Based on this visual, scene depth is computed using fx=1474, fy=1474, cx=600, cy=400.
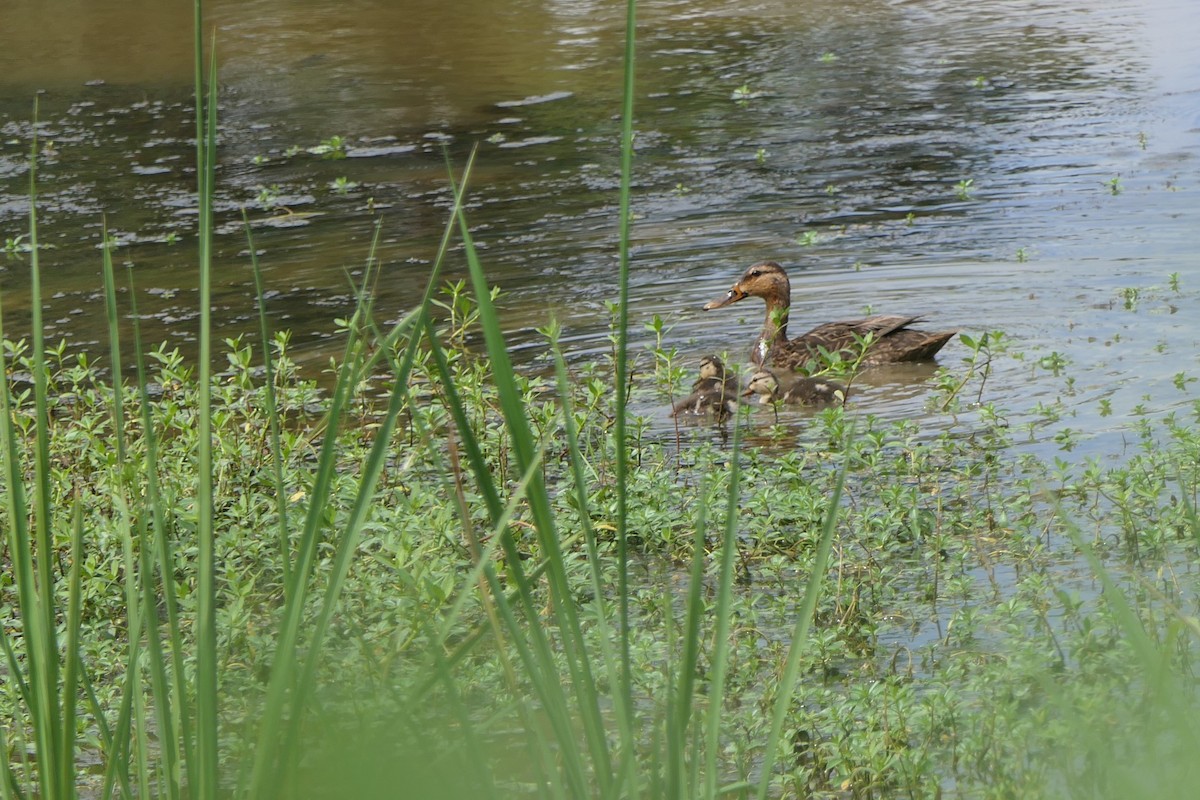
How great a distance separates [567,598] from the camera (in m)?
1.87

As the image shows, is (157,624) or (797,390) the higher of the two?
(157,624)

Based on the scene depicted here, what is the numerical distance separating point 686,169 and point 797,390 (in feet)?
19.4

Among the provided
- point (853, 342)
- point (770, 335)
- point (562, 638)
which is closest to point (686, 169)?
point (770, 335)

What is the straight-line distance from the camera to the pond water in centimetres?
939

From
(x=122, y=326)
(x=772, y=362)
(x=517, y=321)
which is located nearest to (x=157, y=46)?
(x=122, y=326)

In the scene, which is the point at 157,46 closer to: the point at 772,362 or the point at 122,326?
the point at 122,326

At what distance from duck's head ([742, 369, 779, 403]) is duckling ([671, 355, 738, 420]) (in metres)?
0.13

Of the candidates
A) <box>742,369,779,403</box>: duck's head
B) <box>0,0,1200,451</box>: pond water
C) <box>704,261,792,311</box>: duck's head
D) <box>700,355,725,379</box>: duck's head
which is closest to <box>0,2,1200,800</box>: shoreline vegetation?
<box>700,355,725,379</box>: duck's head

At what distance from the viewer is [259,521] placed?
5859 mm

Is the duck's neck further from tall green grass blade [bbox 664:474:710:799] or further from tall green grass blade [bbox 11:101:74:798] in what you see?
tall green grass blade [bbox 664:474:710:799]

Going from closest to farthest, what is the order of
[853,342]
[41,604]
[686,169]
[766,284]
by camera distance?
[41,604]
[853,342]
[766,284]
[686,169]

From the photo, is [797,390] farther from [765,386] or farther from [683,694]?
[683,694]

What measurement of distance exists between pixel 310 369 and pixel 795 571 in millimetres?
4443

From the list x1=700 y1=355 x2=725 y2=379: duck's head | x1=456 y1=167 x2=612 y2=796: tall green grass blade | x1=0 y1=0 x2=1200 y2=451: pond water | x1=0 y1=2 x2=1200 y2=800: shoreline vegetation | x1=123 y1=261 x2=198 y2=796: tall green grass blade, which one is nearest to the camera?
x1=456 y1=167 x2=612 y2=796: tall green grass blade
